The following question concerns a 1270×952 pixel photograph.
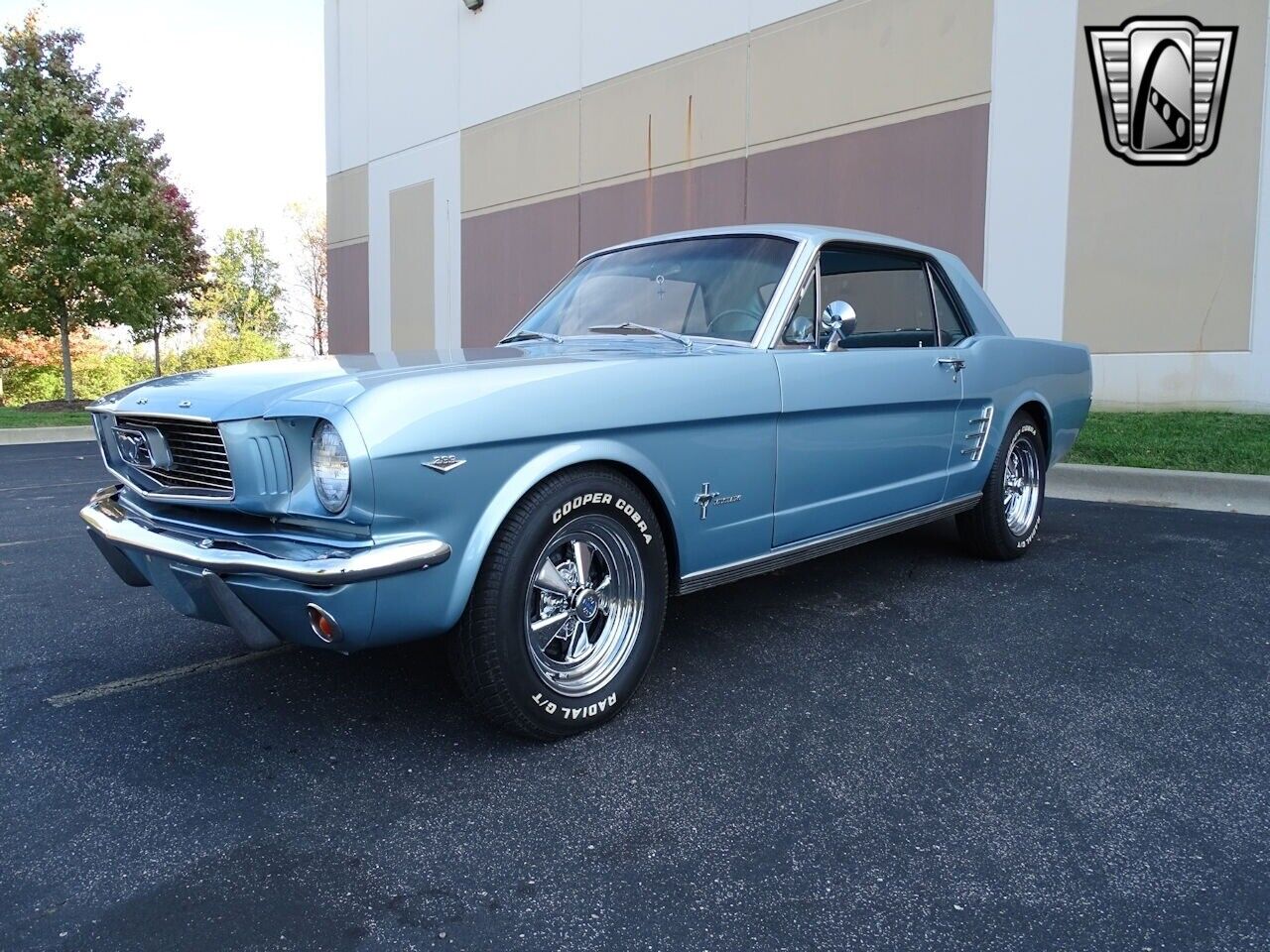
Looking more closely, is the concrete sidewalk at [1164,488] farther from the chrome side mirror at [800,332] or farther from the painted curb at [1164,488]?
the chrome side mirror at [800,332]

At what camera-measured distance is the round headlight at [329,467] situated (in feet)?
7.62

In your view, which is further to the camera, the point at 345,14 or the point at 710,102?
the point at 345,14

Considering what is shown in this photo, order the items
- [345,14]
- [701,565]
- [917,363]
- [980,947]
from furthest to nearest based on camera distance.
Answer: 1. [345,14]
2. [917,363]
3. [701,565]
4. [980,947]

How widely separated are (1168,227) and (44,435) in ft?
49.0

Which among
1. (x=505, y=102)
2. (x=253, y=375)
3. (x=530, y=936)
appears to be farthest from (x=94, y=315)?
(x=530, y=936)

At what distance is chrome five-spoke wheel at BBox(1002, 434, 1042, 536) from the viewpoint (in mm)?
5059

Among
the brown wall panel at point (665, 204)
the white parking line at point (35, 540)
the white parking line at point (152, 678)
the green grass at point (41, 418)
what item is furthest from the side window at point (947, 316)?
the green grass at point (41, 418)

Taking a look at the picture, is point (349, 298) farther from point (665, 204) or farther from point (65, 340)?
point (665, 204)

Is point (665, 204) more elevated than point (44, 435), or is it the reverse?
point (665, 204)

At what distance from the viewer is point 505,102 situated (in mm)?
17031

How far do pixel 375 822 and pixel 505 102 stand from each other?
54.6 ft

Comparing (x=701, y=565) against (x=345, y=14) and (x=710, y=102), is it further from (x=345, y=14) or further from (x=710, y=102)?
(x=345, y=14)

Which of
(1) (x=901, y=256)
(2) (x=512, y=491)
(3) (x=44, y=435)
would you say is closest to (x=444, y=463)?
(2) (x=512, y=491)

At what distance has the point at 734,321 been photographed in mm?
3562
